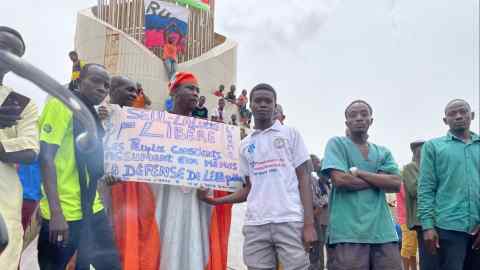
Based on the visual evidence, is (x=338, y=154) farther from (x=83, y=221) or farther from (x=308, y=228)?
(x=83, y=221)

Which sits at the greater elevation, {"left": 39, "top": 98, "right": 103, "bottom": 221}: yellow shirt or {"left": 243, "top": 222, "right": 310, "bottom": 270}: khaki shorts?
{"left": 39, "top": 98, "right": 103, "bottom": 221}: yellow shirt

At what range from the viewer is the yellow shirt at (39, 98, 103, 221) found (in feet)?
9.73

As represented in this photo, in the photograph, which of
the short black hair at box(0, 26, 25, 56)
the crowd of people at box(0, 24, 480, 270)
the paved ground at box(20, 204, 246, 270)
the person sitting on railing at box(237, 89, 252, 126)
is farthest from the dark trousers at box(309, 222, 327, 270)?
the person sitting on railing at box(237, 89, 252, 126)

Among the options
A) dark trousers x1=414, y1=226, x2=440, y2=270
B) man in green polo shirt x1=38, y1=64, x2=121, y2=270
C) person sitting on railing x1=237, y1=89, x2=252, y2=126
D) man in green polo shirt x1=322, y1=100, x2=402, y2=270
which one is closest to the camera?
man in green polo shirt x1=38, y1=64, x2=121, y2=270

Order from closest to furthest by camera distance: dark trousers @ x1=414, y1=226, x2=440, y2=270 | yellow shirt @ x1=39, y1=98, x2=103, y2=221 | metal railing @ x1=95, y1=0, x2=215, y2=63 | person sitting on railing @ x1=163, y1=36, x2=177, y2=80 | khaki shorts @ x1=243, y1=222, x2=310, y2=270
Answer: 1. yellow shirt @ x1=39, y1=98, x2=103, y2=221
2. khaki shorts @ x1=243, y1=222, x2=310, y2=270
3. dark trousers @ x1=414, y1=226, x2=440, y2=270
4. person sitting on railing @ x1=163, y1=36, x2=177, y2=80
5. metal railing @ x1=95, y1=0, x2=215, y2=63

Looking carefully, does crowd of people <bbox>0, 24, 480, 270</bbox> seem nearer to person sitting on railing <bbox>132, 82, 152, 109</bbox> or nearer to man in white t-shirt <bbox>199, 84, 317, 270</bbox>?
man in white t-shirt <bbox>199, 84, 317, 270</bbox>

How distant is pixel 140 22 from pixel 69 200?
76.9ft

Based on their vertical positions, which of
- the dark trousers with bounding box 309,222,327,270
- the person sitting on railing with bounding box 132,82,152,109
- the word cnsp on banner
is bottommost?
the dark trousers with bounding box 309,222,327,270

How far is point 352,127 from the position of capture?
3.64 meters

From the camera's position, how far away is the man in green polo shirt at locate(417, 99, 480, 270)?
355 cm

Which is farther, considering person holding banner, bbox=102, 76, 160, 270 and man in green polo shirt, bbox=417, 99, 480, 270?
man in green polo shirt, bbox=417, 99, 480, 270

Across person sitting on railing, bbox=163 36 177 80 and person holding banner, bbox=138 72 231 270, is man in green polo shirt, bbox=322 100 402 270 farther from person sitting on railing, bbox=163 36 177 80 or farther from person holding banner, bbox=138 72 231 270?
person sitting on railing, bbox=163 36 177 80

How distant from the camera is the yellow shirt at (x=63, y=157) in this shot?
2965 millimetres

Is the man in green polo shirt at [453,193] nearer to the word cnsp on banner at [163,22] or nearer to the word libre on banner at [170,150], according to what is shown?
the word libre on banner at [170,150]
